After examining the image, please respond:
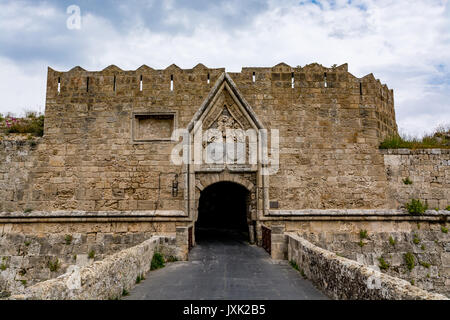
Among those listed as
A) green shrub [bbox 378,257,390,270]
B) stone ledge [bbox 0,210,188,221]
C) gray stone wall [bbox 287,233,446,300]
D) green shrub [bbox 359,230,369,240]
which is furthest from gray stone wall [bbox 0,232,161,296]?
green shrub [bbox 378,257,390,270]

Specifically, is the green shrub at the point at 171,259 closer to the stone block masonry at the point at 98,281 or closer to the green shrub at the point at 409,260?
the stone block masonry at the point at 98,281

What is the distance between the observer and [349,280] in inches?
178

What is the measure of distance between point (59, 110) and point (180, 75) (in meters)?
4.12

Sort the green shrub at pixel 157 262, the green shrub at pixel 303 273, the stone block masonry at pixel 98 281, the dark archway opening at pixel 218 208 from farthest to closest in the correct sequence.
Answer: the dark archway opening at pixel 218 208, the green shrub at pixel 157 262, the green shrub at pixel 303 273, the stone block masonry at pixel 98 281

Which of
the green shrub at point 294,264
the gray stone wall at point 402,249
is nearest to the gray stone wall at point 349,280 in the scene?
the green shrub at point 294,264

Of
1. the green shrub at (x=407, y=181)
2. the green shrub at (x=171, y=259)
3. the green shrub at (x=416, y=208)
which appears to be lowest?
the green shrub at (x=171, y=259)

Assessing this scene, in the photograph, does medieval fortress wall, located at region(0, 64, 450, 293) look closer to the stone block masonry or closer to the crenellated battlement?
the crenellated battlement

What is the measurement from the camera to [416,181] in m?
10.8

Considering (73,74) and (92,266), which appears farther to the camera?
(73,74)

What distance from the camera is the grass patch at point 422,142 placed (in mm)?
11070

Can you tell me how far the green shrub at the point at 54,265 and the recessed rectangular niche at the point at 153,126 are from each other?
442 centimetres

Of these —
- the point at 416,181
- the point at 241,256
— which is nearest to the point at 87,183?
the point at 241,256

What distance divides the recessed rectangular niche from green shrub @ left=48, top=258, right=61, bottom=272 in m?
4.42

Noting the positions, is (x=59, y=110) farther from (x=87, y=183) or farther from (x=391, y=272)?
(x=391, y=272)
